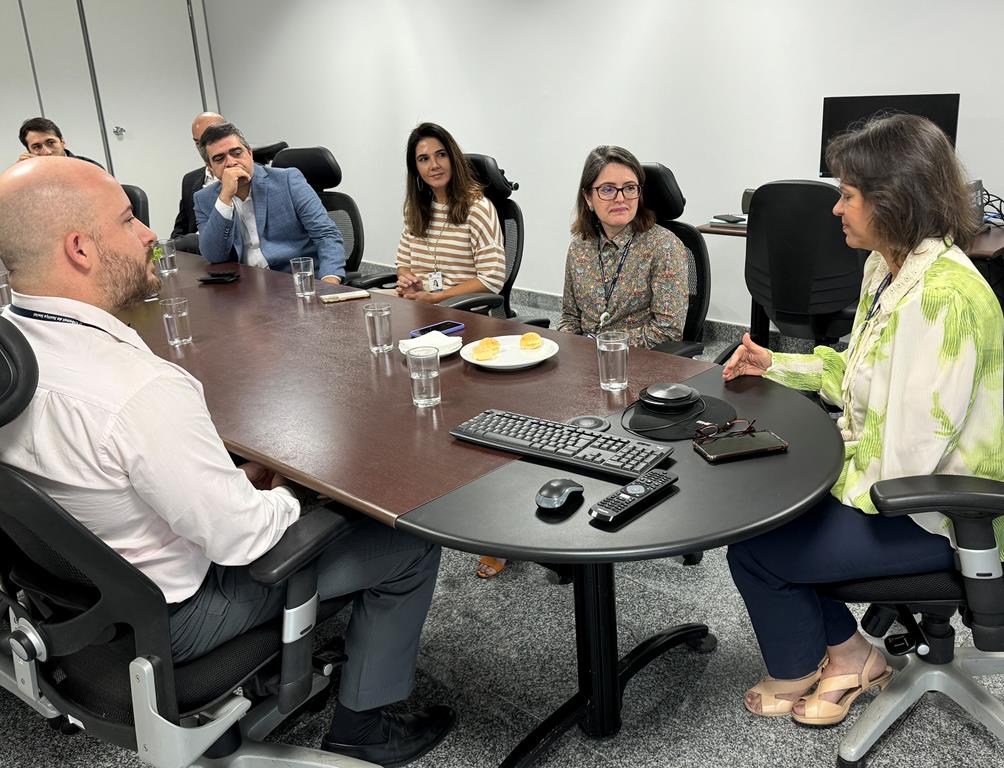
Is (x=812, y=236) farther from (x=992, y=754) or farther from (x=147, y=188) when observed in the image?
(x=147, y=188)

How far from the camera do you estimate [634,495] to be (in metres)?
1.34

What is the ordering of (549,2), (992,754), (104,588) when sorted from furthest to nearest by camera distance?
(549,2)
(992,754)
(104,588)

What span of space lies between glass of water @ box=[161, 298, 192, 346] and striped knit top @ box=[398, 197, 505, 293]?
101cm

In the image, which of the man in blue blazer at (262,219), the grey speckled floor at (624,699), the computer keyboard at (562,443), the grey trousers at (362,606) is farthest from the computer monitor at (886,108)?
the grey trousers at (362,606)

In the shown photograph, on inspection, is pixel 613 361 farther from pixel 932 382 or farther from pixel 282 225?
pixel 282 225

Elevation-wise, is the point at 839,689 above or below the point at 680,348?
below

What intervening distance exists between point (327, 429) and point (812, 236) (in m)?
2.24

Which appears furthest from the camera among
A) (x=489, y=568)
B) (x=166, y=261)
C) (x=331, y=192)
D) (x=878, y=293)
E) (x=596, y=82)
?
(x=596, y=82)

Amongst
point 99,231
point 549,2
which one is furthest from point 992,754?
point 549,2

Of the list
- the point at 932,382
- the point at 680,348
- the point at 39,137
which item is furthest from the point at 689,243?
the point at 39,137

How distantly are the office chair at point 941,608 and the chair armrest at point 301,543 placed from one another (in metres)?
0.89

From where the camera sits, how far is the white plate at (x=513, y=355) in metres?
2.01

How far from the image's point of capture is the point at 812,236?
3248mm

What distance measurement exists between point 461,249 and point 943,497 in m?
2.16
